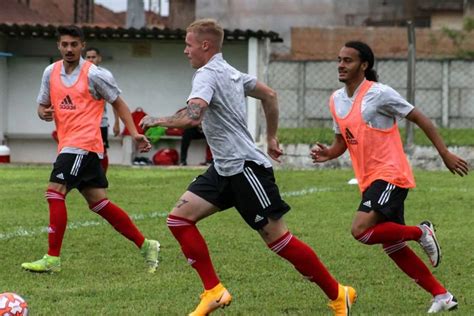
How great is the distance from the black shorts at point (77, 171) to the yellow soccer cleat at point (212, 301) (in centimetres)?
250

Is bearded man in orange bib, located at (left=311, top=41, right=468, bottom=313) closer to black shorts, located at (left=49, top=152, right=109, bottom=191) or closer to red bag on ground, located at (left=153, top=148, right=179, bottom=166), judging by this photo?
black shorts, located at (left=49, top=152, right=109, bottom=191)

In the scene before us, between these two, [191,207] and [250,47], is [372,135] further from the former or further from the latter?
[250,47]

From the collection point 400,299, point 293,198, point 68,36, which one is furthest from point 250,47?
point 400,299

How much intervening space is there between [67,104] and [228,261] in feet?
5.79

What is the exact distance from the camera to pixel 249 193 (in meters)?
6.72

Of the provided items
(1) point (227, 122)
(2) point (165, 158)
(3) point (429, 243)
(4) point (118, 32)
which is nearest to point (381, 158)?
(3) point (429, 243)

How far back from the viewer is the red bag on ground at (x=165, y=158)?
22.5 meters

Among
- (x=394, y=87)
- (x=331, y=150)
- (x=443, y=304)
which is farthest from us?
(x=394, y=87)

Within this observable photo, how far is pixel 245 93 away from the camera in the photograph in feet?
22.6

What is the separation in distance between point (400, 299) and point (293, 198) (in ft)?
23.1

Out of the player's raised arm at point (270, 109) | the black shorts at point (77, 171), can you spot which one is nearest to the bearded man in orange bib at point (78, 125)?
the black shorts at point (77, 171)

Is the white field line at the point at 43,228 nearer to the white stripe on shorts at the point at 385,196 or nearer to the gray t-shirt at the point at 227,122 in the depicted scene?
the gray t-shirt at the point at 227,122

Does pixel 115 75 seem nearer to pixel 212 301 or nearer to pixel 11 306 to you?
pixel 212 301

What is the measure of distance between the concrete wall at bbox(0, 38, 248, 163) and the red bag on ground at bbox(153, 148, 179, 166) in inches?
36.7
